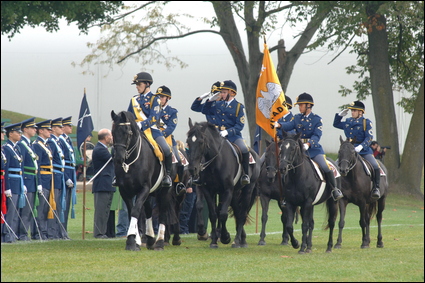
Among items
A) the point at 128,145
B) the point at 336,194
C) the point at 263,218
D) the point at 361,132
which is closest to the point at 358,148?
the point at 361,132

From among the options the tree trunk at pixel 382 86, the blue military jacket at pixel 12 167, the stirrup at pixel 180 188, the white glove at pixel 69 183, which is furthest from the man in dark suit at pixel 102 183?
the tree trunk at pixel 382 86

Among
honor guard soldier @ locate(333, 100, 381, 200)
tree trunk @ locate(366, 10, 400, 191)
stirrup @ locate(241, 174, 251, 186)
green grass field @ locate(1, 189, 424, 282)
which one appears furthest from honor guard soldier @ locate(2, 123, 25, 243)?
tree trunk @ locate(366, 10, 400, 191)

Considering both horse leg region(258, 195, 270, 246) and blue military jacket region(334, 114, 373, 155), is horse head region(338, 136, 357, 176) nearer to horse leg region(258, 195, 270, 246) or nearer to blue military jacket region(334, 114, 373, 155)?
blue military jacket region(334, 114, 373, 155)

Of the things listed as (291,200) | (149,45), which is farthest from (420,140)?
(291,200)

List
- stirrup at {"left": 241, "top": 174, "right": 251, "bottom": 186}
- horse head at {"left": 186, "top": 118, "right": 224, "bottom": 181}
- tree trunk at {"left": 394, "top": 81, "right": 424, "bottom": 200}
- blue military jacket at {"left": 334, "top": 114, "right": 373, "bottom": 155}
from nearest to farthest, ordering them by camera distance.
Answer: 1. horse head at {"left": 186, "top": 118, "right": 224, "bottom": 181}
2. stirrup at {"left": 241, "top": 174, "right": 251, "bottom": 186}
3. blue military jacket at {"left": 334, "top": 114, "right": 373, "bottom": 155}
4. tree trunk at {"left": 394, "top": 81, "right": 424, "bottom": 200}

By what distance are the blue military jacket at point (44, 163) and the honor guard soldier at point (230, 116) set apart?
3277 millimetres

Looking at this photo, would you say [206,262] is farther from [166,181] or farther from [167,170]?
[167,170]

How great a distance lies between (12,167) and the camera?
13.8 metres

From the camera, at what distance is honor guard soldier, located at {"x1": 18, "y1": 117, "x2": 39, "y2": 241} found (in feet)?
47.0

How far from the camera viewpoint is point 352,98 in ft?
125

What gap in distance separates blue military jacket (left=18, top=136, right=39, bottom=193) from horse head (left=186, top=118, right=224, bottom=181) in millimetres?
3157

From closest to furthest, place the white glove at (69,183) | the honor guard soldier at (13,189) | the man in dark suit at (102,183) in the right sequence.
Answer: the honor guard soldier at (13,189) < the white glove at (69,183) < the man in dark suit at (102,183)

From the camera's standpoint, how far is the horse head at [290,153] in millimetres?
12719

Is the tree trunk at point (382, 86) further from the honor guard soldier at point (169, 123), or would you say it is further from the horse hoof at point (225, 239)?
the horse hoof at point (225, 239)
